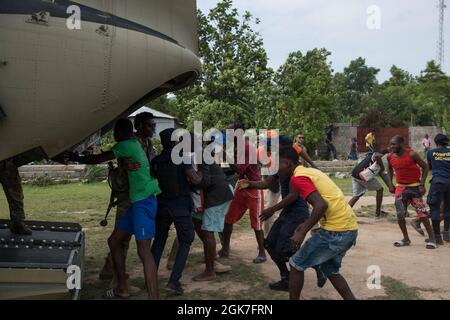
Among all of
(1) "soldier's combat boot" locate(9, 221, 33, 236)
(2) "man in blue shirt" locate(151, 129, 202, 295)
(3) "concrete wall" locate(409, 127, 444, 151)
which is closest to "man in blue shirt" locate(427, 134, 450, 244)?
(2) "man in blue shirt" locate(151, 129, 202, 295)

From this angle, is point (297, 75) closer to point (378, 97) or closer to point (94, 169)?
point (94, 169)

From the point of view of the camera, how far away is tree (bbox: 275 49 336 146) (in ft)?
67.9

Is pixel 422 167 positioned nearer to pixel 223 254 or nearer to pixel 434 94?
pixel 223 254

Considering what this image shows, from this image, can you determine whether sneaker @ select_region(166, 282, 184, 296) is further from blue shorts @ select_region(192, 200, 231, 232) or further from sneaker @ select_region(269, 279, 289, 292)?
sneaker @ select_region(269, 279, 289, 292)

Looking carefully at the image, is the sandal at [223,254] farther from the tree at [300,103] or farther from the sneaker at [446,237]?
the tree at [300,103]

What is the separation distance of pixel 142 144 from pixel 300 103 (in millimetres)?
17057

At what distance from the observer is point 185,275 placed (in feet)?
18.9

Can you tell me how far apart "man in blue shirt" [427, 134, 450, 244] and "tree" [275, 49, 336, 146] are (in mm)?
12603

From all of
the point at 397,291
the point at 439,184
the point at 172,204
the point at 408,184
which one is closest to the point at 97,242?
the point at 172,204

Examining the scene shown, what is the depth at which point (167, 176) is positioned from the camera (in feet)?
16.3

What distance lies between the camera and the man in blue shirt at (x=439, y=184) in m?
7.43

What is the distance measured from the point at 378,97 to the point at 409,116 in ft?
12.1

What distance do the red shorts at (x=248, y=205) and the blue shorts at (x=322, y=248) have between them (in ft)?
6.37
